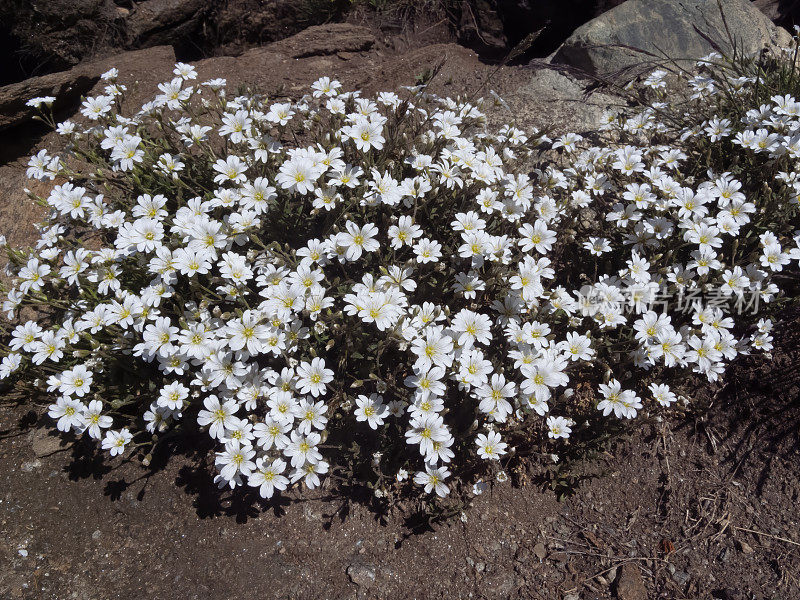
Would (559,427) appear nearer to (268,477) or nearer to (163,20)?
(268,477)

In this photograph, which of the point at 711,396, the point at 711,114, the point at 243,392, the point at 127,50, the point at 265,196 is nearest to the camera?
the point at 243,392

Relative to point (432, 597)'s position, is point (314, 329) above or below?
above

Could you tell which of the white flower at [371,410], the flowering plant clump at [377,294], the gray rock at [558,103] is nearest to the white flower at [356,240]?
the flowering plant clump at [377,294]

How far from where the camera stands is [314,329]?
124 inches

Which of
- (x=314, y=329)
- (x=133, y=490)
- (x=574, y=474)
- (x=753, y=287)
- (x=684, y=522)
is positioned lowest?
(x=684, y=522)

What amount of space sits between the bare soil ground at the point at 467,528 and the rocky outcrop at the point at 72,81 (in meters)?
2.76

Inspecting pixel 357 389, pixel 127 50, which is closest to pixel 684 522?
pixel 357 389

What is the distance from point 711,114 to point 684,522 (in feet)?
10.3

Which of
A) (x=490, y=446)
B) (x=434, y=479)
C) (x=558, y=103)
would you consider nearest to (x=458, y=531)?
(x=434, y=479)

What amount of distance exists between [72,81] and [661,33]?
5764 mm

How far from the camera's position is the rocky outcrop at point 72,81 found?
481cm

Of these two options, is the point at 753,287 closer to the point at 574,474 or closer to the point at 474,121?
the point at 574,474

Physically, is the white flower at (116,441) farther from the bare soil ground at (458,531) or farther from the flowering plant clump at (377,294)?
the bare soil ground at (458,531)

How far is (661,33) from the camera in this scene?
18.5 ft
